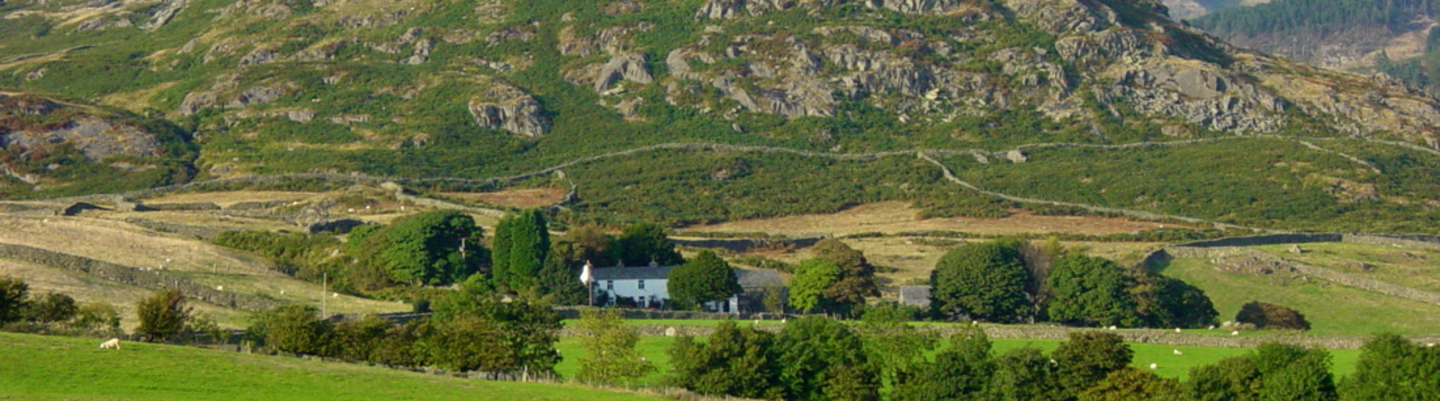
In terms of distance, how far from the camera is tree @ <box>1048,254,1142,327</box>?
70.4m

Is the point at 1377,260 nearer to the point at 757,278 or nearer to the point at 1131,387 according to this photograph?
the point at 757,278

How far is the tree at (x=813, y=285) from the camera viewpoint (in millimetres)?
73750

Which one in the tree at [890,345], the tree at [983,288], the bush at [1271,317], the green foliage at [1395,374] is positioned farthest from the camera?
the tree at [983,288]

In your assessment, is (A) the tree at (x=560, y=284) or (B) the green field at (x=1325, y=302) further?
(A) the tree at (x=560, y=284)

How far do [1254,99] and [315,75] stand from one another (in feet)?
270

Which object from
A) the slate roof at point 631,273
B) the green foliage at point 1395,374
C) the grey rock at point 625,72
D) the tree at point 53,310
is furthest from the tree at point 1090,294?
the grey rock at point 625,72

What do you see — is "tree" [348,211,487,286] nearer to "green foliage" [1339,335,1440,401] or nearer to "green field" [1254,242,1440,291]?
"green field" [1254,242,1440,291]

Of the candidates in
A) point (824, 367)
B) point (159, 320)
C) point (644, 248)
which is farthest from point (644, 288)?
point (159, 320)

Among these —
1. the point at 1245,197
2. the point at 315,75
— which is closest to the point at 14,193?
the point at 315,75

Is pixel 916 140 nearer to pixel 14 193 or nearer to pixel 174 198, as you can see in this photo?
pixel 174 198

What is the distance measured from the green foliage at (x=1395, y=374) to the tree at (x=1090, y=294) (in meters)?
25.8

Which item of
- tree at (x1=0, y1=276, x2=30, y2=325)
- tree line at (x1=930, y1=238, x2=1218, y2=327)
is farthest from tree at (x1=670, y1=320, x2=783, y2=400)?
tree line at (x1=930, y1=238, x2=1218, y2=327)

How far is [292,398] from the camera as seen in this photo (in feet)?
112

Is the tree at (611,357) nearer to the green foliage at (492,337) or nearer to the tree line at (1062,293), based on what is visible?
the green foliage at (492,337)
